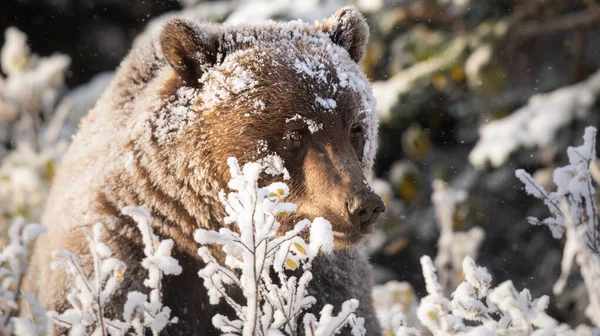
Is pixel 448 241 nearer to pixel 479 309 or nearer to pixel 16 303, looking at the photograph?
pixel 479 309

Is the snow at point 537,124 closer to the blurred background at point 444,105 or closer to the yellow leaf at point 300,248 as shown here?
the blurred background at point 444,105

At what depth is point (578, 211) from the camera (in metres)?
2.28

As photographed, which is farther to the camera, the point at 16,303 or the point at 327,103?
the point at 327,103

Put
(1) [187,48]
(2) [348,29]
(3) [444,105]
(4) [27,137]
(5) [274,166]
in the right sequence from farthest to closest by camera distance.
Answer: (3) [444,105], (4) [27,137], (2) [348,29], (1) [187,48], (5) [274,166]

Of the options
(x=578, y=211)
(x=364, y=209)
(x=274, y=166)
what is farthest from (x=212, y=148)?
(x=578, y=211)

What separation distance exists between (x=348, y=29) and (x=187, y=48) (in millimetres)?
741

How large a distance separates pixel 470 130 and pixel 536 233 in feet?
4.96

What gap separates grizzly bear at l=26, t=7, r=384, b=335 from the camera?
8.52 ft

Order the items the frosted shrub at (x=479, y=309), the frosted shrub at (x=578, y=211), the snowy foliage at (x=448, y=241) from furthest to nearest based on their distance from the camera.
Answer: the snowy foliage at (x=448, y=241)
the frosted shrub at (x=578, y=211)
the frosted shrub at (x=479, y=309)

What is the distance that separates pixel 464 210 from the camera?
281 inches

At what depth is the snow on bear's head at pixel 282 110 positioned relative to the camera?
101 inches

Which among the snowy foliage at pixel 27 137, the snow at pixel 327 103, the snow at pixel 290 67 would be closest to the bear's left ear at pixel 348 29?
the snow at pixel 290 67

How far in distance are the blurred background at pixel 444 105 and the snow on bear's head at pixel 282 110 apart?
2058 mm

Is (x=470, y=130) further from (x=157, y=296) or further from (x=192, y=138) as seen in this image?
(x=157, y=296)
